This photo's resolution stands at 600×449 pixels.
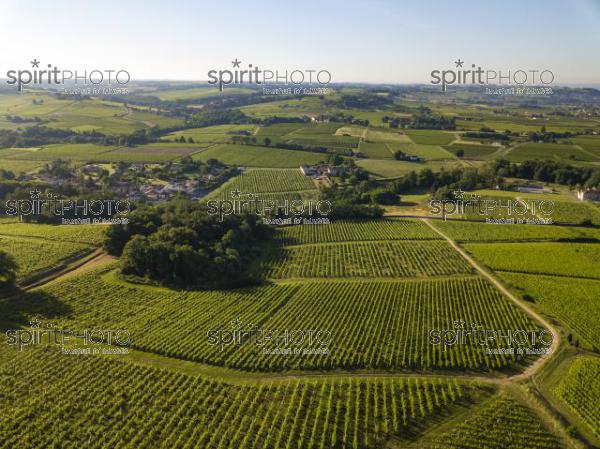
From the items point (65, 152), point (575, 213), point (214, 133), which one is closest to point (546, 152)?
point (575, 213)

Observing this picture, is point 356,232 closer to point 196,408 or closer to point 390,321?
point 390,321

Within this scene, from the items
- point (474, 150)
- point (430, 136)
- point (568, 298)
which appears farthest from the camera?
point (430, 136)

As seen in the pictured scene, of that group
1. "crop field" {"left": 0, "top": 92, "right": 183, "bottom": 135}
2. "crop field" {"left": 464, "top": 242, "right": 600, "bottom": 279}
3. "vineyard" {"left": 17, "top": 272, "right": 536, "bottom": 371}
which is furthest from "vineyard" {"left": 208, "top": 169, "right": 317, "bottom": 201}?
"crop field" {"left": 0, "top": 92, "right": 183, "bottom": 135}

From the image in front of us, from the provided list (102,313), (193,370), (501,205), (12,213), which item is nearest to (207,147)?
(12,213)

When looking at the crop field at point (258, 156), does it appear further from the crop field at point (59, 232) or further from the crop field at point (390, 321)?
the crop field at point (390, 321)

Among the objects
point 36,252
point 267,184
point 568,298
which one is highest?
point 267,184

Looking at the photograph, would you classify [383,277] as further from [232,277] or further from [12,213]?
[12,213]
